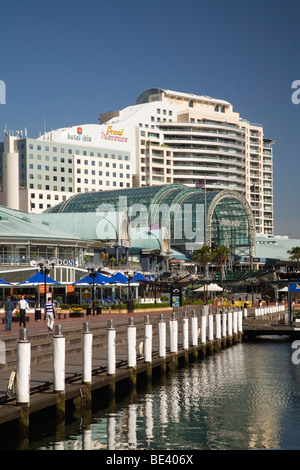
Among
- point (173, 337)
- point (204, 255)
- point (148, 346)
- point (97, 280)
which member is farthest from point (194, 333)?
point (204, 255)

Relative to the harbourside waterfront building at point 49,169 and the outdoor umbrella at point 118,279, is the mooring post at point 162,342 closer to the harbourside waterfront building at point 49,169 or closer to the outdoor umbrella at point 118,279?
the outdoor umbrella at point 118,279

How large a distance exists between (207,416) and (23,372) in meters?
8.26

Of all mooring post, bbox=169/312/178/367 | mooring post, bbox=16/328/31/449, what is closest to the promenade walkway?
mooring post, bbox=16/328/31/449

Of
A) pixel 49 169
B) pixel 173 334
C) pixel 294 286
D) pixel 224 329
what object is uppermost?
pixel 49 169

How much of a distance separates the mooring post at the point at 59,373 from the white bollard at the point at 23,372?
6.15 feet

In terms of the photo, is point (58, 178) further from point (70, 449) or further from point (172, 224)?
point (70, 449)

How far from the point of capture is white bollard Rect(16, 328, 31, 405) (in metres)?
21.0

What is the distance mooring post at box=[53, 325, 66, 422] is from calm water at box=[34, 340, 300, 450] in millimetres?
870

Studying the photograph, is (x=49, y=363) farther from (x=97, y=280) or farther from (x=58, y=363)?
(x=97, y=280)

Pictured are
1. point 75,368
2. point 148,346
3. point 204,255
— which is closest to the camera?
point 75,368

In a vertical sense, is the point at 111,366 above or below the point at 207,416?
above

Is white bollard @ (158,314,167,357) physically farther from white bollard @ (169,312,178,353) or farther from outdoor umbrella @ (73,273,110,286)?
outdoor umbrella @ (73,273,110,286)

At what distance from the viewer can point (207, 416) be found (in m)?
26.6

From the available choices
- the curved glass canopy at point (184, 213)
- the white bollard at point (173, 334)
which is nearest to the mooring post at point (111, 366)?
the white bollard at point (173, 334)
